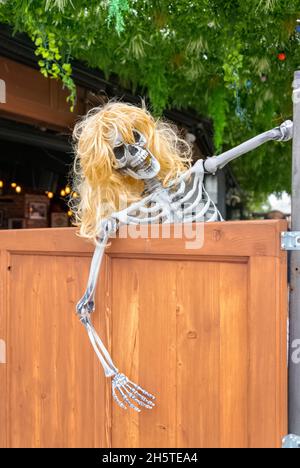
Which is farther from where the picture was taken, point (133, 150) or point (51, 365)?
point (51, 365)

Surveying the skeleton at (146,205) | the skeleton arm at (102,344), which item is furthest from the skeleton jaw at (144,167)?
the skeleton arm at (102,344)

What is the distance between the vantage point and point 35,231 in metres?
1.87

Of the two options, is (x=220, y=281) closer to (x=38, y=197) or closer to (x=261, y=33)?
(x=261, y=33)

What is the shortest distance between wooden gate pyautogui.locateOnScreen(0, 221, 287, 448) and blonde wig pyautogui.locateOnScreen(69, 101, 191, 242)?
0.46 feet

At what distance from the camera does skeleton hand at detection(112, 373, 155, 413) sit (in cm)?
140

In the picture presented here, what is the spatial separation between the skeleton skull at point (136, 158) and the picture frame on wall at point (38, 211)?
4.70m

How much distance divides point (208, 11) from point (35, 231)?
177 cm

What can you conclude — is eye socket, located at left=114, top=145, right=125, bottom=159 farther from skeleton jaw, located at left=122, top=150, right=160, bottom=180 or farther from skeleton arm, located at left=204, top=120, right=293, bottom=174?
skeleton arm, located at left=204, top=120, right=293, bottom=174

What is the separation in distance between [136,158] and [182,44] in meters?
1.95

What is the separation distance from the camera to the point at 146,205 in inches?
65.8

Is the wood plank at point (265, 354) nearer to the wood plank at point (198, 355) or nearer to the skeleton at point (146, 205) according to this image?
the wood plank at point (198, 355)

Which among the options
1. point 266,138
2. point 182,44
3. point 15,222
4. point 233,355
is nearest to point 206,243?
point 233,355

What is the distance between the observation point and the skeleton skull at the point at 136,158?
164cm

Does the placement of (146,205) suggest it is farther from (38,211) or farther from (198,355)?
(38,211)
